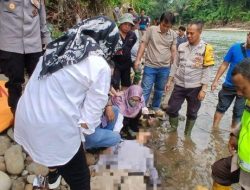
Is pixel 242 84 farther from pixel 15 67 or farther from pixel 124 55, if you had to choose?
pixel 124 55

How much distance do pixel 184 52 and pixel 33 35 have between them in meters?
2.16

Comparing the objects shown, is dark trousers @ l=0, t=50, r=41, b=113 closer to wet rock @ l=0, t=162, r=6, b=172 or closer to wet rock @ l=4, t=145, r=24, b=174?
wet rock @ l=4, t=145, r=24, b=174

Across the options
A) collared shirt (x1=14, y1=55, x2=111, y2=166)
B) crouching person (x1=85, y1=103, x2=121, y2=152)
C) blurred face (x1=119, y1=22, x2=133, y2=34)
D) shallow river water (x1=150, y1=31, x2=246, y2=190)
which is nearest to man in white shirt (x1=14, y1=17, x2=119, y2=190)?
collared shirt (x1=14, y1=55, x2=111, y2=166)

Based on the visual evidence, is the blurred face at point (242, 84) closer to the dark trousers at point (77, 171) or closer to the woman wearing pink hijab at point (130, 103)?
the dark trousers at point (77, 171)

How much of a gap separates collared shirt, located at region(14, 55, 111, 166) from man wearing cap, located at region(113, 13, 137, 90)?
8.35 feet

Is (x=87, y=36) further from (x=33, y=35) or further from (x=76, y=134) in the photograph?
(x=33, y=35)

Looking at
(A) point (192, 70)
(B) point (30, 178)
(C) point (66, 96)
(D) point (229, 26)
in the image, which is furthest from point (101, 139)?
(D) point (229, 26)

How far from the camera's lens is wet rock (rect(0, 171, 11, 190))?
2.89 meters

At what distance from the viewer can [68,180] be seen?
7.75 feet

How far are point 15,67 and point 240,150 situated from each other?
2.25m

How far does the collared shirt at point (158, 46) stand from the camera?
5129mm

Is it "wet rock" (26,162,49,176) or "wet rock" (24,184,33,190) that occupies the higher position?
"wet rock" (26,162,49,176)

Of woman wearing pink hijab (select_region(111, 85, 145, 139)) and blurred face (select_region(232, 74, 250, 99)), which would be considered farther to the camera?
woman wearing pink hijab (select_region(111, 85, 145, 139))

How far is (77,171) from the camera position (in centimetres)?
232
